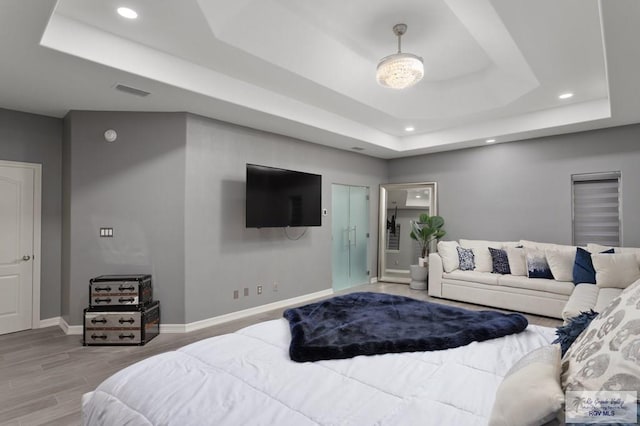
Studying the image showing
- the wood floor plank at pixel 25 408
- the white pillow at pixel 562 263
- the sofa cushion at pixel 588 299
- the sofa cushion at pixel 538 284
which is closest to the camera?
the wood floor plank at pixel 25 408

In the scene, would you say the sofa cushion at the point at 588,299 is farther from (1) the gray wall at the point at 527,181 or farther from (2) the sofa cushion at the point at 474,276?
(1) the gray wall at the point at 527,181

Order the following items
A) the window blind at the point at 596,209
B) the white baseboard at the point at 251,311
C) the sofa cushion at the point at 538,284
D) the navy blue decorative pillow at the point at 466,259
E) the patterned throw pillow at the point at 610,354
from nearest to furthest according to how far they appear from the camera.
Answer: the patterned throw pillow at the point at 610,354
the white baseboard at the point at 251,311
the sofa cushion at the point at 538,284
the window blind at the point at 596,209
the navy blue decorative pillow at the point at 466,259

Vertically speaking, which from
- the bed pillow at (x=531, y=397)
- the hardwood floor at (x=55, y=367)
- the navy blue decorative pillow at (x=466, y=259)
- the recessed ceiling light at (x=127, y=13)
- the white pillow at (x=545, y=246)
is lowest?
the hardwood floor at (x=55, y=367)

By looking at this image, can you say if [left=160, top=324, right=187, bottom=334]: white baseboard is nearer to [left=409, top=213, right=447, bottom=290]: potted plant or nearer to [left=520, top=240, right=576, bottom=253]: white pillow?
[left=409, top=213, right=447, bottom=290]: potted plant

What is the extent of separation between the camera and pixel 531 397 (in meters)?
0.91

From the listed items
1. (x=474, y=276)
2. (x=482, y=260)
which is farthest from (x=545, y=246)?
(x=474, y=276)

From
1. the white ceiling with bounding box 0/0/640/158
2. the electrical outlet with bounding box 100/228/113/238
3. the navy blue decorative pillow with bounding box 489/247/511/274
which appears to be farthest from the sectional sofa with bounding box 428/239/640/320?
the electrical outlet with bounding box 100/228/113/238

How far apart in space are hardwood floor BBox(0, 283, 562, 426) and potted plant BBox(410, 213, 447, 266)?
6.96 feet

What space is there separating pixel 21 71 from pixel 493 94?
505 centimetres

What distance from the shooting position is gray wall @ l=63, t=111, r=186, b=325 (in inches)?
149

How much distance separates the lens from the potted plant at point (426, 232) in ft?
19.7

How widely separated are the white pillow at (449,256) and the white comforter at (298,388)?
3671 millimetres

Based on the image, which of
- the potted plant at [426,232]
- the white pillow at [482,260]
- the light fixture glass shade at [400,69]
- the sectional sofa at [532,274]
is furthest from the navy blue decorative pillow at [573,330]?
the potted plant at [426,232]

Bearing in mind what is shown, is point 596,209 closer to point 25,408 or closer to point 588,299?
point 588,299
